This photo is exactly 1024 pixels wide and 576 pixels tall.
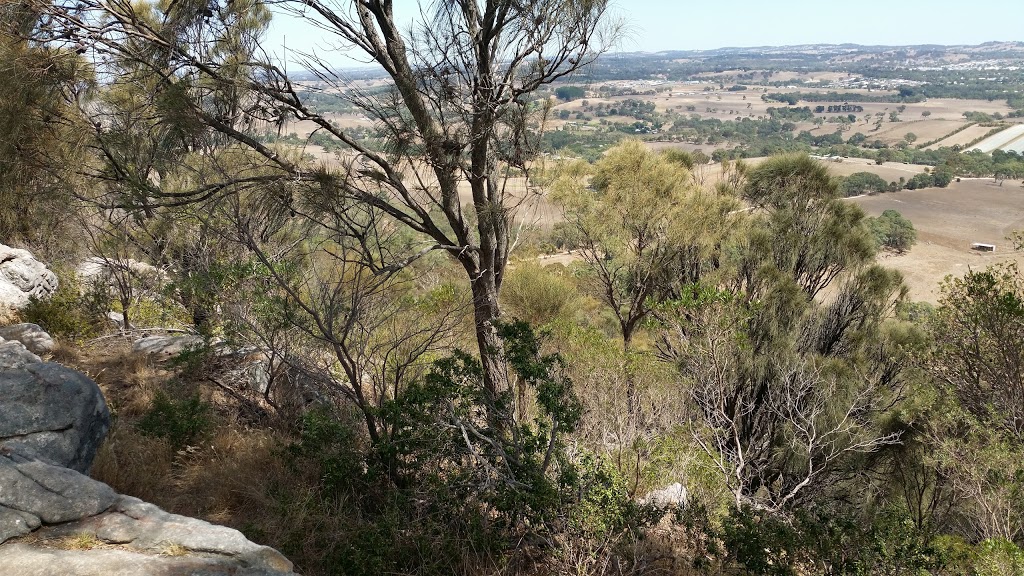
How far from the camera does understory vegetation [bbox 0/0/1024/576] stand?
143 inches

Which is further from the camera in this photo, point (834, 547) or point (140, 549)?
point (834, 547)

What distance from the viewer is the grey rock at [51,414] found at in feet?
11.2

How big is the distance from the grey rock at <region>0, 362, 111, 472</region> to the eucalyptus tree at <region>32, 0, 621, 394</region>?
1.40 meters

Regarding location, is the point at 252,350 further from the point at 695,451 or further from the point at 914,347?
the point at 914,347

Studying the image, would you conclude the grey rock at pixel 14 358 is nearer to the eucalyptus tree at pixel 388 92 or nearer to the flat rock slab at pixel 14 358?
the flat rock slab at pixel 14 358

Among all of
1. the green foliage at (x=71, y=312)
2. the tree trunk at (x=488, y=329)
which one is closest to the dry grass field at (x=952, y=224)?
the tree trunk at (x=488, y=329)

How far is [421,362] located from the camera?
5.72 metres

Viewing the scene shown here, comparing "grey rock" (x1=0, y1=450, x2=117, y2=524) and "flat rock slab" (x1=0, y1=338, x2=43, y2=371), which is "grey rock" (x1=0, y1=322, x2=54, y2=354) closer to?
"flat rock slab" (x1=0, y1=338, x2=43, y2=371)

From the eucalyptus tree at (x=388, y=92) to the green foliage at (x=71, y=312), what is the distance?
3.57m

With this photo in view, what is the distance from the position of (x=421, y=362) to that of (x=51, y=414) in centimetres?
290

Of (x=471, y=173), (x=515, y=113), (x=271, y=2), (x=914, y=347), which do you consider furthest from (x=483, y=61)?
(x=914, y=347)

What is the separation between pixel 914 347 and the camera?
773cm

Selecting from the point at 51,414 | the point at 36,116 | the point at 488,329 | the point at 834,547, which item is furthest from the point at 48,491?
the point at 36,116

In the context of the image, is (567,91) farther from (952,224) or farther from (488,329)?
(952,224)
